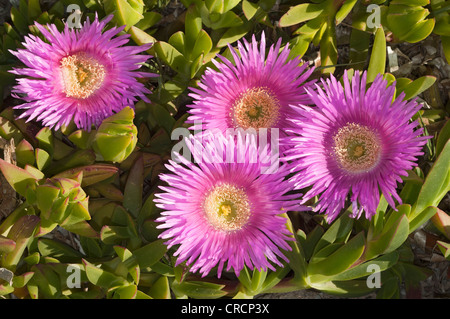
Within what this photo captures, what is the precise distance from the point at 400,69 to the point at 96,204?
0.82 meters

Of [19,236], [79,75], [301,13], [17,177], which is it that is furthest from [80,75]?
[301,13]

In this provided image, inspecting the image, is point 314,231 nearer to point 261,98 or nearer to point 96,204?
point 261,98

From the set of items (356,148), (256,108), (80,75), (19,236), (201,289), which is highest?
(80,75)

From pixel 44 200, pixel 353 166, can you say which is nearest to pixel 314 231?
pixel 353 166

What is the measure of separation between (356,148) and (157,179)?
48 cm

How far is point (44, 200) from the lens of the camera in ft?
4.05

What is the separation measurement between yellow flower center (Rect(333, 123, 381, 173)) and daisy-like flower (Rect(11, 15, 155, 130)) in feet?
1.48

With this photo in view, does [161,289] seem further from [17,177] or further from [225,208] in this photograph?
[17,177]

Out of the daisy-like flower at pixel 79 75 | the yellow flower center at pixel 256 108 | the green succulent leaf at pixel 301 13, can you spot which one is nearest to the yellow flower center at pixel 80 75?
the daisy-like flower at pixel 79 75

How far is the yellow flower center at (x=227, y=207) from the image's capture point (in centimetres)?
131

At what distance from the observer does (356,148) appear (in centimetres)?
129

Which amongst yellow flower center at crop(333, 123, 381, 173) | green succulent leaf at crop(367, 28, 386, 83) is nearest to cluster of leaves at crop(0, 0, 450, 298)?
green succulent leaf at crop(367, 28, 386, 83)

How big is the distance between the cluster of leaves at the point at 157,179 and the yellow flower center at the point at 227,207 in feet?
0.39

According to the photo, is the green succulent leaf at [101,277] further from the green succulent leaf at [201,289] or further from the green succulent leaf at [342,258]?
the green succulent leaf at [342,258]
